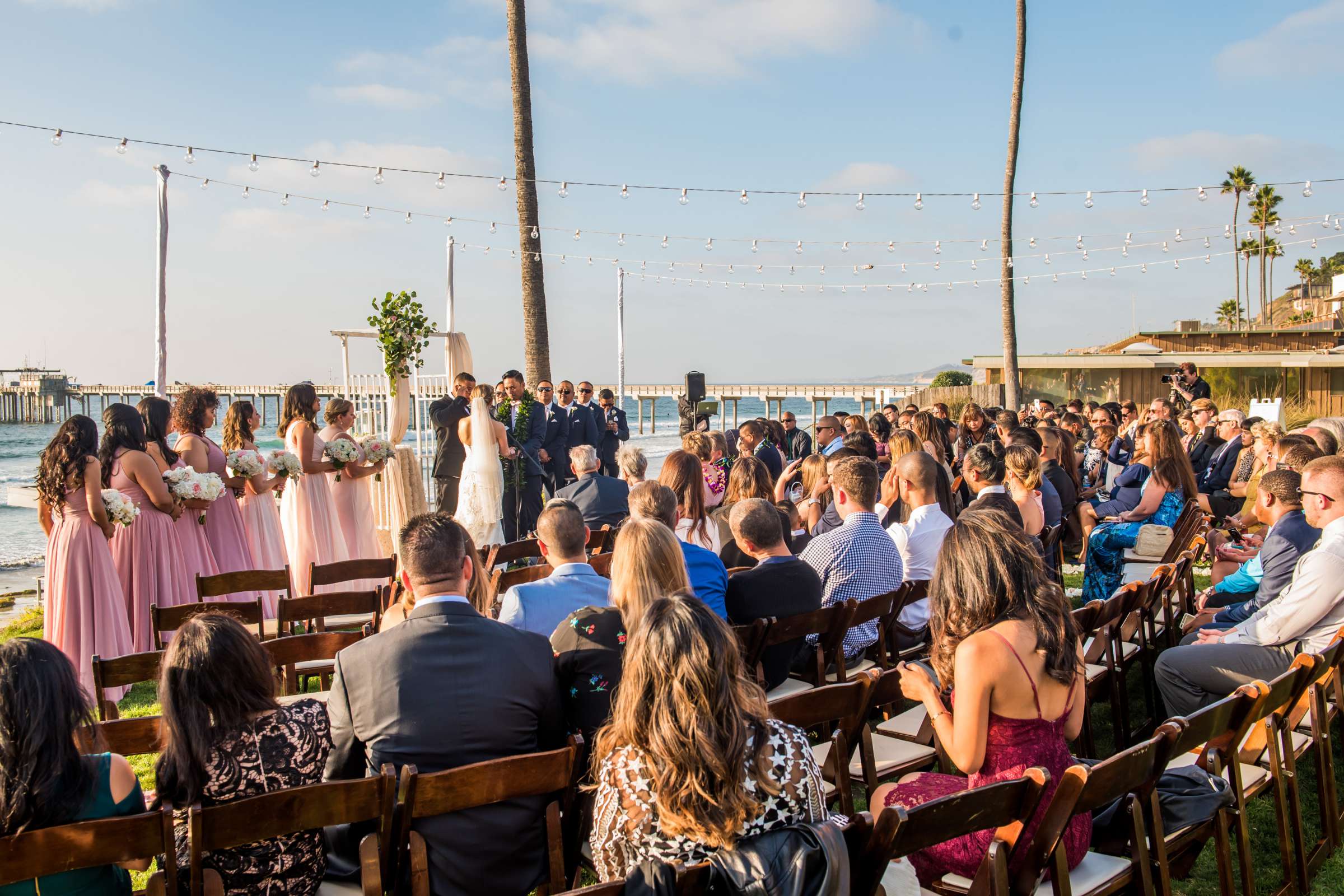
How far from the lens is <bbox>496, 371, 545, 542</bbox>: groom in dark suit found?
33.6 ft

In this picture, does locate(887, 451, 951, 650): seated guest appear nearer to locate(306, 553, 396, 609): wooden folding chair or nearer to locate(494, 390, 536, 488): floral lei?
locate(306, 553, 396, 609): wooden folding chair

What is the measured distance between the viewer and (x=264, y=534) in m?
7.28

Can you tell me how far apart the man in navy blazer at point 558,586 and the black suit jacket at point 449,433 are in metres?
6.25

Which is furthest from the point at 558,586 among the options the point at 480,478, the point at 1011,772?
the point at 480,478

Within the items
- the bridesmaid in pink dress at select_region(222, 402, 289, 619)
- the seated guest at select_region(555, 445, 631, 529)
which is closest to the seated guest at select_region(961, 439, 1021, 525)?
the seated guest at select_region(555, 445, 631, 529)

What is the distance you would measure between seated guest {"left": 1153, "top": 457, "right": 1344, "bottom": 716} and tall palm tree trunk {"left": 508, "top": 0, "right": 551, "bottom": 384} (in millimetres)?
9659

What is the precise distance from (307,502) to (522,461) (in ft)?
9.49

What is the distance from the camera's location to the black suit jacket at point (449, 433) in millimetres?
9906

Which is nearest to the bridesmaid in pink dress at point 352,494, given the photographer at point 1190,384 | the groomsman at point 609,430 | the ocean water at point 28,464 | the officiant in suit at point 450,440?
the officiant in suit at point 450,440

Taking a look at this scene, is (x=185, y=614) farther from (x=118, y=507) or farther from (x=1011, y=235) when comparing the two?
(x=1011, y=235)

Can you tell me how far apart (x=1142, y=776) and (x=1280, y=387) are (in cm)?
2341

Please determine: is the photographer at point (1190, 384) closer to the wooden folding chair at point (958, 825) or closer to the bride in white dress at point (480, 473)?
the bride in white dress at point (480, 473)

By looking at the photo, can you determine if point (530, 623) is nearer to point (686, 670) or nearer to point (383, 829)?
point (383, 829)

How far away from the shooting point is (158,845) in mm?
2066
